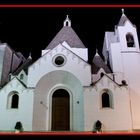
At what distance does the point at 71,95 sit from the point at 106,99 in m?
2.20

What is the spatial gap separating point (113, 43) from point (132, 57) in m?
1.69

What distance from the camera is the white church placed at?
41.0 feet

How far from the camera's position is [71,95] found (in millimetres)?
13867

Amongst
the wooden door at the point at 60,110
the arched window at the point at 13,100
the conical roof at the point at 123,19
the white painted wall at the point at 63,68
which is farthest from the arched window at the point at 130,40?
the arched window at the point at 13,100

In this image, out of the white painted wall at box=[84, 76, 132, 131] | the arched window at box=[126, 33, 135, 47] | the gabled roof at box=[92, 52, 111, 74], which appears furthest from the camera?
the arched window at box=[126, 33, 135, 47]

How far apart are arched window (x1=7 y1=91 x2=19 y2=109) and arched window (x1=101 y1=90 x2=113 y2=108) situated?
16.9 feet

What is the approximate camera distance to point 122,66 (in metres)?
14.7

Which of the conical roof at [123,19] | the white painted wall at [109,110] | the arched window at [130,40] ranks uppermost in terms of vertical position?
the conical roof at [123,19]

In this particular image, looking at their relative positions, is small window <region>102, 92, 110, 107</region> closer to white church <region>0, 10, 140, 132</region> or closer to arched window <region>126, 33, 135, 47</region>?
white church <region>0, 10, 140, 132</region>

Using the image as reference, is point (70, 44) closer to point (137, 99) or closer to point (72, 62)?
point (72, 62)

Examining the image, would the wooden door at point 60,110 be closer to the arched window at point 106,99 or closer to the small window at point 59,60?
the small window at point 59,60

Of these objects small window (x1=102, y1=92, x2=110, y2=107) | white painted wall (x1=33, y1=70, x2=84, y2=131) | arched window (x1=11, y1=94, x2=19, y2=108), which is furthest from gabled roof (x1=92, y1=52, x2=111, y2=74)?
arched window (x1=11, y1=94, x2=19, y2=108)

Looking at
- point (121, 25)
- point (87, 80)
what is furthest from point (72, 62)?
point (121, 25)

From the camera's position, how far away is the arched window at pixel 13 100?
13191 millimetres
